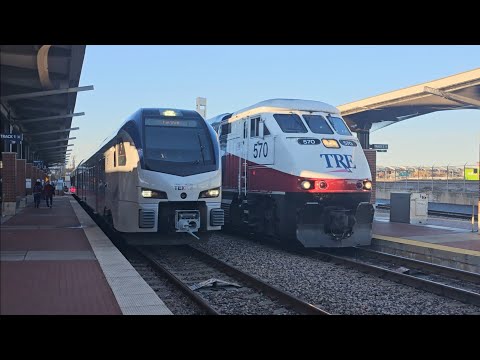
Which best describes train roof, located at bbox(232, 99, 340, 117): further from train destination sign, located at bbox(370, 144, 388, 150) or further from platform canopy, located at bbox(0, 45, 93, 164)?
train destination sign, located at bbox(370, 144, 388, 150)

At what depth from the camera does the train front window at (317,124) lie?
13.0 metres

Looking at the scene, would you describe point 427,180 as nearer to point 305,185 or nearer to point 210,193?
point 305,185

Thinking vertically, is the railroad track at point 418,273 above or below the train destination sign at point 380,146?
below

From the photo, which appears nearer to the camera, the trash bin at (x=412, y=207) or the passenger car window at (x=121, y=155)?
the passenger car window at (x=121, y=155)

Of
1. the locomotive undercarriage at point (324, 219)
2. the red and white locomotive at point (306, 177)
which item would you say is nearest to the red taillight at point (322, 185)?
the red and white locomotive at point (306, 177)

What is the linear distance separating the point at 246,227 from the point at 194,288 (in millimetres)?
6046

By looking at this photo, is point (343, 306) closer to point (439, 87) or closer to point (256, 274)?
point (256, 274)

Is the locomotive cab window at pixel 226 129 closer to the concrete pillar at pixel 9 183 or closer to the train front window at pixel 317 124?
the train front window at pixel 317 124

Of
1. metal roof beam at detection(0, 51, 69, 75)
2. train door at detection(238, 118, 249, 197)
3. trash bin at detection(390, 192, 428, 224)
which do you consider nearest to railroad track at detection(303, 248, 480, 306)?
train door at detection(238, 118, 249, 197)

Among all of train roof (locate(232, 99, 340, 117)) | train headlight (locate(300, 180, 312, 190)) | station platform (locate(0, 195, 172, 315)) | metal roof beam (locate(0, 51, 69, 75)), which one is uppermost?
metal roof beam (locate(0, 51, 69, 75))

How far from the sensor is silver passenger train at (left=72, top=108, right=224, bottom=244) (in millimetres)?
10953

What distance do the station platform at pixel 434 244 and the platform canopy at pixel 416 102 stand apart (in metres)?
5.44

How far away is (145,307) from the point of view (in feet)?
20.3
